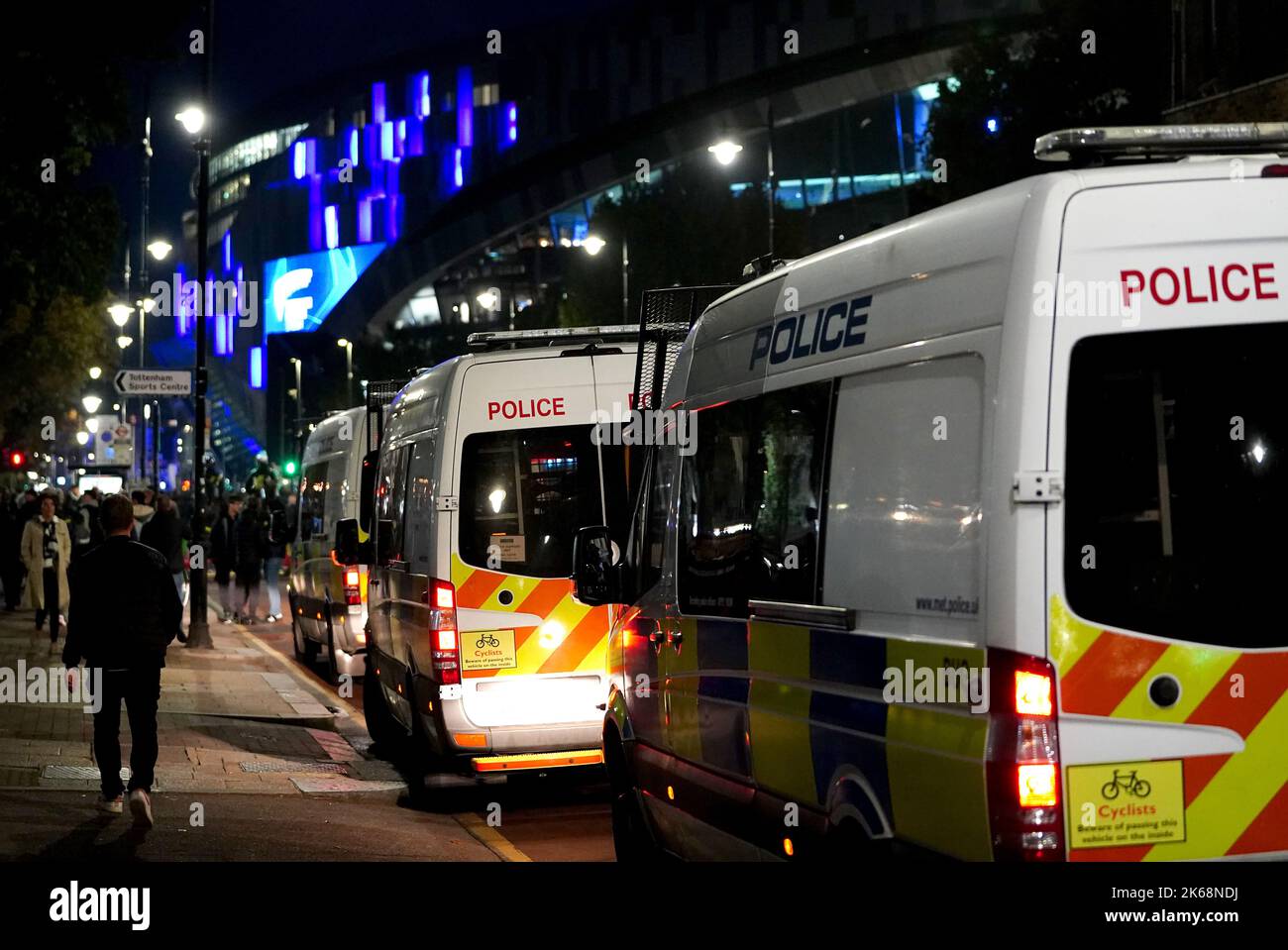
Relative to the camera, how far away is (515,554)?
10430 mm

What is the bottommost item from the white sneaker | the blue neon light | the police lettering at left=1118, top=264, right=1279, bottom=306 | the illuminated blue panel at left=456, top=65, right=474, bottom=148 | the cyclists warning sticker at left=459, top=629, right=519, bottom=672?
the white sneaker

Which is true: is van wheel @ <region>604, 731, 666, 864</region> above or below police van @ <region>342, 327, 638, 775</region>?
below

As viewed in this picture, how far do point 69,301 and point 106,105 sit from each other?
1371cm

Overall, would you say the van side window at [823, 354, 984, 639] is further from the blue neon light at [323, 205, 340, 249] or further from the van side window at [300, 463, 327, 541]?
the blue neon light at [323, 205, 340, 249]

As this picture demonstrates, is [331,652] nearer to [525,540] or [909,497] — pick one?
[525,540]

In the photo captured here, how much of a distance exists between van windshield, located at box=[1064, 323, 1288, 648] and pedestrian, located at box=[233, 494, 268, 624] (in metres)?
23.0

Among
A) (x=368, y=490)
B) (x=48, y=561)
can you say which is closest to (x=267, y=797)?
(x=368, y=490)

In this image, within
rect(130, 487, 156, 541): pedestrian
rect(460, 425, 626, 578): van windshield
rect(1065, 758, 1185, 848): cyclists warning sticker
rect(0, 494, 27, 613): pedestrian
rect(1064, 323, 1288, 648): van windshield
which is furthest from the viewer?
rect(0, 494, 27, 613): pedestrian

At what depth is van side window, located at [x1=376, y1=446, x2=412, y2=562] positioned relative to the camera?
12.0m

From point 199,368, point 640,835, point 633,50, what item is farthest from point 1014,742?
point 633,50

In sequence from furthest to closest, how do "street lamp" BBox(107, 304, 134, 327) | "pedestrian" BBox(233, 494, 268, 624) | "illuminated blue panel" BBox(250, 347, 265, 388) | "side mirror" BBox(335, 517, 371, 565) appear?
"illuminated blue panel" BBox(250, 347, 265, 388) < "street lamp" BBox(107, 304, 134, 327) < "pedestrian" BBox(233, 494, 268, 624) < "side mirror" BBox(335, 517, 371, 565)

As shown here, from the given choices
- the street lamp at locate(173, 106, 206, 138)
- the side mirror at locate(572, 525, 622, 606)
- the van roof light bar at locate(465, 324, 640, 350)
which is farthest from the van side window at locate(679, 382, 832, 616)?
the street lamp at locate(173, 106, 206, 138)

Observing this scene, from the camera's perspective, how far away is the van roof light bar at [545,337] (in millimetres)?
11219
